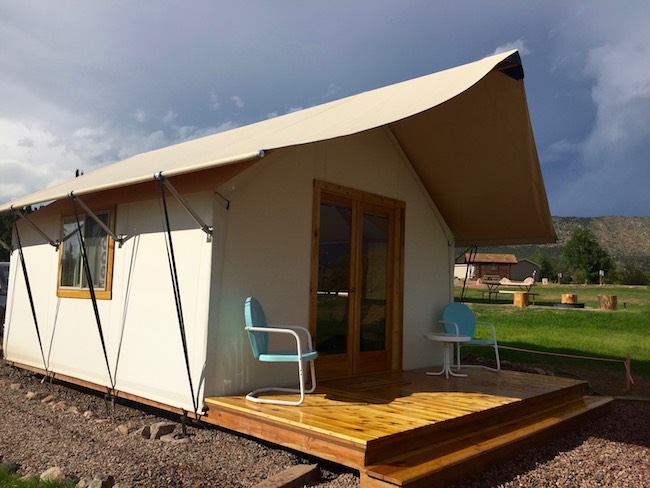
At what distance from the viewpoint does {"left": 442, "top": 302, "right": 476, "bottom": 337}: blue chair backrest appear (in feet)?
20.6

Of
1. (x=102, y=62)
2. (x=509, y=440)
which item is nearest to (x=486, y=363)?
(x=509, y=440)

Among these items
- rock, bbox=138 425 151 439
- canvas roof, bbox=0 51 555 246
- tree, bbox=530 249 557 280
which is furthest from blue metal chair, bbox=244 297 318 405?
tree, bbox=530 249 557 280

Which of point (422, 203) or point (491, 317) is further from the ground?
point (422, 203)

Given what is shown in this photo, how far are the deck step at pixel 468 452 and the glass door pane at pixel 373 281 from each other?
68.0 inches

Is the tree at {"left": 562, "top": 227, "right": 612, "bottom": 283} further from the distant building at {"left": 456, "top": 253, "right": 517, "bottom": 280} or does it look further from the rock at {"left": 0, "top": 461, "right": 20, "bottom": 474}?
the rock at {"left": 0, "top": 461, "right": 20, "bottom": 474}

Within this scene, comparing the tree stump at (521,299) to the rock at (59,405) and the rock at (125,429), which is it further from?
the rock at (125,429)

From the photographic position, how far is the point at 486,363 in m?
7.84

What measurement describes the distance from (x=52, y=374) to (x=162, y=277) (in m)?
2.39

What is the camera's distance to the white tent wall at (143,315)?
4328 mm

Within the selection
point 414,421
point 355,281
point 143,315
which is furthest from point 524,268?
point 414,421

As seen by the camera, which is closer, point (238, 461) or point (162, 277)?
point (238, 461)

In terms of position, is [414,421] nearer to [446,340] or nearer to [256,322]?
→ [256,322]

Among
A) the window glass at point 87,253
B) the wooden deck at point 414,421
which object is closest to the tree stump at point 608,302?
the wooden deck at point 414,421

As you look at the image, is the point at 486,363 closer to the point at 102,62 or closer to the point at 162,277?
the point at 162,277
